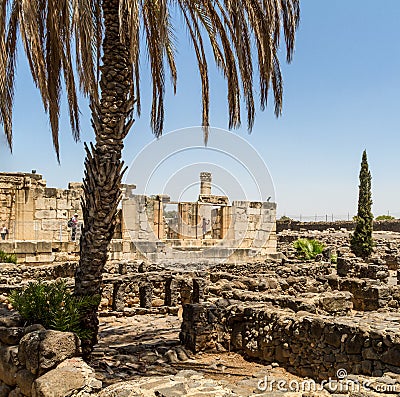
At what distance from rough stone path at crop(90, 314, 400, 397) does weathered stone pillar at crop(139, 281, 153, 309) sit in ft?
2.86

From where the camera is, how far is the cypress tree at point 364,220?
85.9 feet

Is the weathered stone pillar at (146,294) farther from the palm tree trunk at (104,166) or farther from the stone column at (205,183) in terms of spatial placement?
the stone column at (205,183)

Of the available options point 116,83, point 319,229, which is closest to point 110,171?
point 116,83

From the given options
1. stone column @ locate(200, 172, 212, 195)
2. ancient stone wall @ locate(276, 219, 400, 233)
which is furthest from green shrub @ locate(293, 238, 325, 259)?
ancient stone wall @ locate(276, 219, 400, 233)

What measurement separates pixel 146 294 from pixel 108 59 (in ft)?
24.4

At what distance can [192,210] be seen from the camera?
2141 centimetres

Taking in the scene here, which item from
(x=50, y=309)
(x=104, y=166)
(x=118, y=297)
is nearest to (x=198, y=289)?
(x=118, y=297)

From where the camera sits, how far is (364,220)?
2655 cm

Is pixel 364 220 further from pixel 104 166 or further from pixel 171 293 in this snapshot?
pixel 104 166

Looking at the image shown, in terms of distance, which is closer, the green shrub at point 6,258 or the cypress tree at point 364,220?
the green shrub at point 6,258

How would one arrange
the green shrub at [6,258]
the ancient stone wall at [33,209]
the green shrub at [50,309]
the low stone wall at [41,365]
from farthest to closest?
the ancient stone wall at [33,209] → the green shrub at [6,258] → the green shrub at [50,309] → the low stone wall at [41,365]

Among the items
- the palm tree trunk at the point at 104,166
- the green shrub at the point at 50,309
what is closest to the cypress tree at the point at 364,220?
the palm tree trunk at the point at 104,166

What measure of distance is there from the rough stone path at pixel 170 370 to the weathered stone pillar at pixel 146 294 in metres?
0.87

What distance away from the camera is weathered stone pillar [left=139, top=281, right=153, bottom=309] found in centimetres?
1270
